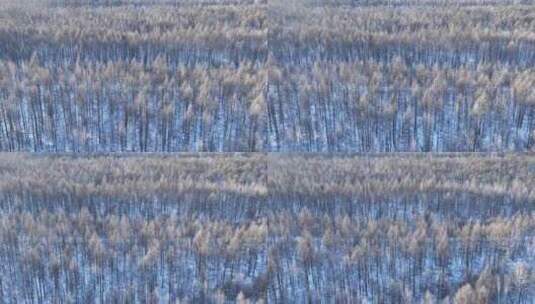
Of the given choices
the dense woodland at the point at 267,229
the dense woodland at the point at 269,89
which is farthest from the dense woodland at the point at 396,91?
the dense woodland at the point at 267,229

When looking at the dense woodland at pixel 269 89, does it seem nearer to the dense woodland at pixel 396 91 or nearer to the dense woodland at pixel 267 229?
the dense woodland at pixel 396 91

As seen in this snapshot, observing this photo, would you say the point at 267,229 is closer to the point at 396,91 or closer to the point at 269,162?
the point at 269,162

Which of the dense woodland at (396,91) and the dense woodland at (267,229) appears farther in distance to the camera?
the dense woodland at (396,91)

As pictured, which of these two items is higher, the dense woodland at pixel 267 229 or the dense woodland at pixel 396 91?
the dense woodland at pixel 396 91

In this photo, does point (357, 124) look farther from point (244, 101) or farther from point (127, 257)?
point (127, 257)

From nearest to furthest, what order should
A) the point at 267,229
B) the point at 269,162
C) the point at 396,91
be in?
the point at 267,229, the point at 269,162, the point at 396,91

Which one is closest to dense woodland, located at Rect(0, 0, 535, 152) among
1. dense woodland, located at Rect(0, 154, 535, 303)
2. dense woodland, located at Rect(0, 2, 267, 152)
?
dense woodland, located at Rect(0, 2, 267, 152)

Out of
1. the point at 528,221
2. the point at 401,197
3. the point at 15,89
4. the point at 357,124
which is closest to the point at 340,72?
the point at 357,124

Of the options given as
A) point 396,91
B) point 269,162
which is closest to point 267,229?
point 269,162

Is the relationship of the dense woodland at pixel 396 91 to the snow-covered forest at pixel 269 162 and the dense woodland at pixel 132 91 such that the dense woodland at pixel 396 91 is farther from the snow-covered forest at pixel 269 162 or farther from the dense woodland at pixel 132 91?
the dense woodland at pixel 132 91
